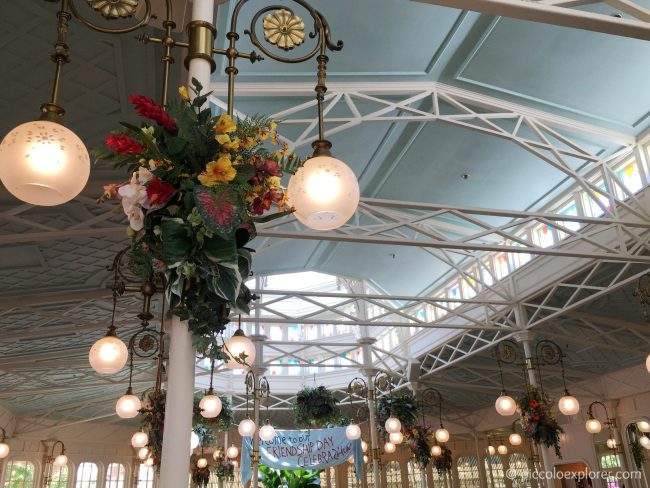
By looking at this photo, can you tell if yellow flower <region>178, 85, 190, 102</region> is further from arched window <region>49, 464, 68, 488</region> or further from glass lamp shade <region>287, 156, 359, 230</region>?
arched window <region>49, 464, 68, 488</region>

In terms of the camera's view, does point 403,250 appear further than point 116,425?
No

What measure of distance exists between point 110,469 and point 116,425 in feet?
5.24

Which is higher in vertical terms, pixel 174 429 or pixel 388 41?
pixel 388 41

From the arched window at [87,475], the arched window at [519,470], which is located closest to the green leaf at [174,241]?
the arched window at [519,470]

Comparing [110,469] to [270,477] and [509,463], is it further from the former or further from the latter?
[509,463]

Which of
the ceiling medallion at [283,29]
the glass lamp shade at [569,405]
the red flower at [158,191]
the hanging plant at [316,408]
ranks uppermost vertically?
the hanging plant at [316,408]

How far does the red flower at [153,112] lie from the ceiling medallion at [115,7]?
0.74 metres

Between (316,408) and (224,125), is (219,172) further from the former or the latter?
(316,408)

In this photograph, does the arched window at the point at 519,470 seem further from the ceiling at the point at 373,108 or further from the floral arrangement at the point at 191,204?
the floral arrangement at the point at 191,204

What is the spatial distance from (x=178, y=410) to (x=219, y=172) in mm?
821

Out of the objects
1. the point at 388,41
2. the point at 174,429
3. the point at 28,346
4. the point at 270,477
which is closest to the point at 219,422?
the point at 270,477

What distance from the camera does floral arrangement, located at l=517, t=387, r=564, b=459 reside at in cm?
1059

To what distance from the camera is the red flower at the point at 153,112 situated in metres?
2.02

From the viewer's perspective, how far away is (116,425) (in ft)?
75.7
